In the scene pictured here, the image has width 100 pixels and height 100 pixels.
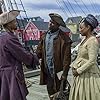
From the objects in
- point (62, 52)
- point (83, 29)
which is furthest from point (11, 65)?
point (83, 29)

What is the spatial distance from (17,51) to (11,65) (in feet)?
0.64

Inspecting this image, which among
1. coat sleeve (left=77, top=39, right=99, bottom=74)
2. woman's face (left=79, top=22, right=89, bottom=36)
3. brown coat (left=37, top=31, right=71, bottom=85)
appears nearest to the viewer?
coat sleeve (left=77, top=39, right=99, bottom=74)

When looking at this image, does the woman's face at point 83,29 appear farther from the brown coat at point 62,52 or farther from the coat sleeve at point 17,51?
the coat sleeve at point 17,51

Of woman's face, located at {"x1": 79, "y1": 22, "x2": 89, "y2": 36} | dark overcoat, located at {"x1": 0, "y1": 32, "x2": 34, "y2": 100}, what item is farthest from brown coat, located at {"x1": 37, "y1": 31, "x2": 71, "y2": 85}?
dark overcoat, located at {"x1": 0, "y1": 32, "x2": 34, "y2": 100}

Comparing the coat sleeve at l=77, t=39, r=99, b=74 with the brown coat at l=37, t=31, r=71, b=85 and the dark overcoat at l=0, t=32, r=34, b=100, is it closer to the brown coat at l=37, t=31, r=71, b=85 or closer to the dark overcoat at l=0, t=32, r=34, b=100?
the brown coat at l=37, t=31, r=71, b=85

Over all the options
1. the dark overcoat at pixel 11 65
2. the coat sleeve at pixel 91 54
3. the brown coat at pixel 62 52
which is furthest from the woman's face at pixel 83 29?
the dark overcoat at pixel 11 65

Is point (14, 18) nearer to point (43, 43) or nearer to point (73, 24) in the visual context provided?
point (43, 43)

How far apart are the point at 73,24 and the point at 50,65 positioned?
225 ft

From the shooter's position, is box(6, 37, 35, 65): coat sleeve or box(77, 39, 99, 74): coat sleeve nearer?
box(6, 37, 35, 65): coat sleeve

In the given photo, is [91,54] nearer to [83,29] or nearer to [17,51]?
[83,29]

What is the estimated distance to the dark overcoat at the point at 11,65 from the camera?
141 inches

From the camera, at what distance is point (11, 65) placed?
3.64 metres

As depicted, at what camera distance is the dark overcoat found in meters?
3.58

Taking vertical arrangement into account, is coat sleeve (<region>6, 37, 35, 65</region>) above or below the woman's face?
below
